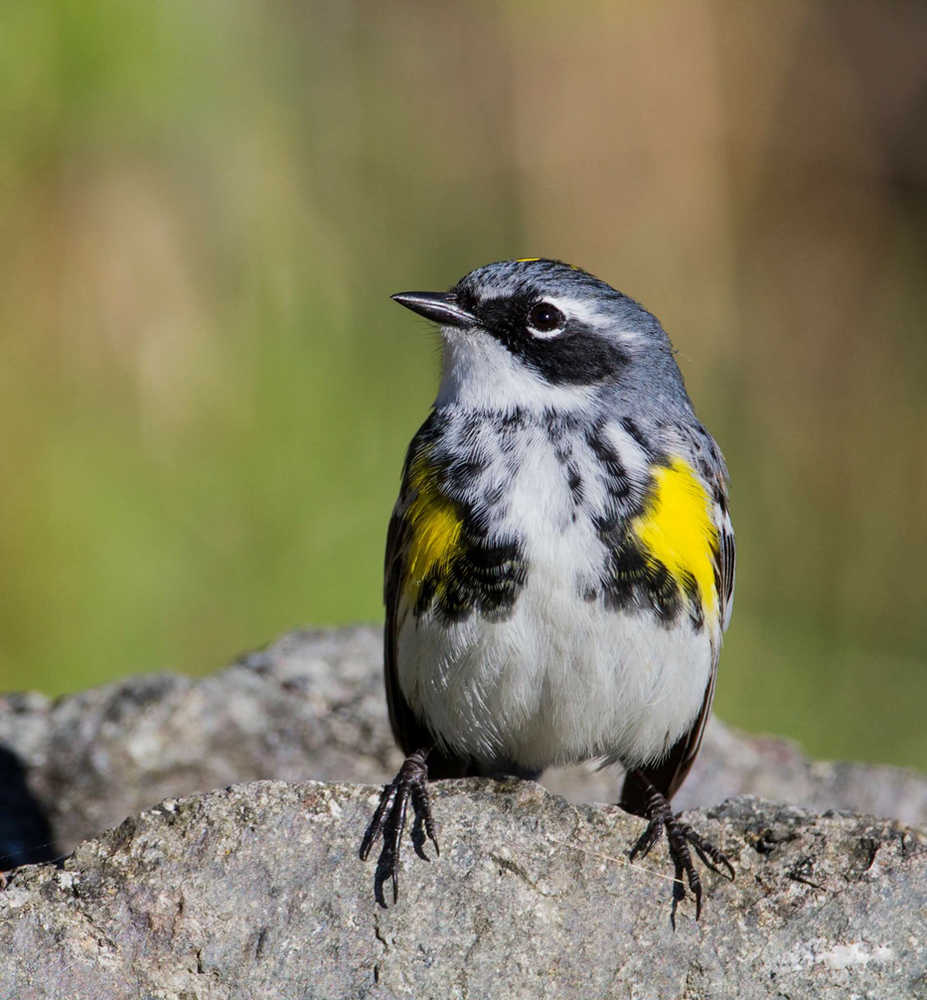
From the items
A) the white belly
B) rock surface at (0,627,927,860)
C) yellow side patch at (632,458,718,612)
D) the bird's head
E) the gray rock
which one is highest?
the bird's head

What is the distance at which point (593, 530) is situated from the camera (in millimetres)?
3955

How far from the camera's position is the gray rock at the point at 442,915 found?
332cm

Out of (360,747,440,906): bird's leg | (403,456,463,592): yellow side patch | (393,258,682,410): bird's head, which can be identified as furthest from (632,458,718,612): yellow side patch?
(360,747,440,906): bird's leg

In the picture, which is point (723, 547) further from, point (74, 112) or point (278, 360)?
point (74, 112)

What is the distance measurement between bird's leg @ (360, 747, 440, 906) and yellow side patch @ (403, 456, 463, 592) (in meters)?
0.57

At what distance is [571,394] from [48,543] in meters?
3.42

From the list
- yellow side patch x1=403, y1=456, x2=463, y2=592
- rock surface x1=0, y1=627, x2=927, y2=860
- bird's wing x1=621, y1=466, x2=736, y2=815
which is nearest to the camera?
yellow side patch x1=403, y1=456, x2=463, y2=592

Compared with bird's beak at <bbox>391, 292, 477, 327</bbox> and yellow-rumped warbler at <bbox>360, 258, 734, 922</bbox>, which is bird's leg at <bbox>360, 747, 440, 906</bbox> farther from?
bird's beak at <bbox>391, 292, 477, 327</bbox>

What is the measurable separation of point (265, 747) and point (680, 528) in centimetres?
213

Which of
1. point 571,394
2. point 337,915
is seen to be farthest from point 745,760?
point 337,915

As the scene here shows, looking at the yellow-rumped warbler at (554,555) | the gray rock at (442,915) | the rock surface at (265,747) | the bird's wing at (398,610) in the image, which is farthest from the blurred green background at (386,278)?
the gray rock at (442,915)

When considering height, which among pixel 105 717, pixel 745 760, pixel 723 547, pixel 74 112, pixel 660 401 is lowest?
pixel 745 760

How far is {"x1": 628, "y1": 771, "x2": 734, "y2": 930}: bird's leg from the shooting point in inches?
144

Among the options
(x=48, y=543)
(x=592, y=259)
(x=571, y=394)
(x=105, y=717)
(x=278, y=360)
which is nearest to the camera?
(x=571, y=394)
